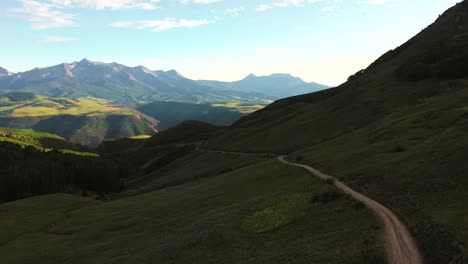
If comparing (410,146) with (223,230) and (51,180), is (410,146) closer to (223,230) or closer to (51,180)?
(223,230)

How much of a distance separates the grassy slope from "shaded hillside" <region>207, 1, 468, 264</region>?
3979 millimetres

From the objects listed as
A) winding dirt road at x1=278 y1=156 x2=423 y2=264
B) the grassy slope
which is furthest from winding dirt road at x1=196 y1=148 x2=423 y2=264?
the grassy slope

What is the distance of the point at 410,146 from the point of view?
157 feet

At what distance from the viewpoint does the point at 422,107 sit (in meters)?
78.9

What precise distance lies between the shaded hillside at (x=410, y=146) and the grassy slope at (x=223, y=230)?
157 inches

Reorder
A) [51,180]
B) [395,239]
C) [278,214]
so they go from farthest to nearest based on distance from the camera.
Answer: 1. [51,180]
2. [278,214]
3. [395,239]

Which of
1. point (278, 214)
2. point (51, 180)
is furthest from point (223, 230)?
point (51, 180)

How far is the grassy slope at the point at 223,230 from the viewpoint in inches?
1035

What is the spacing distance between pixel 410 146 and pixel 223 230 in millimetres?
28667

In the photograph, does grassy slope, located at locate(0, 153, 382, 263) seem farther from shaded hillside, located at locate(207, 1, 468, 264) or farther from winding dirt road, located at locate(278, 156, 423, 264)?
shaded hillside, located at locate(207, 1, 468, 264)

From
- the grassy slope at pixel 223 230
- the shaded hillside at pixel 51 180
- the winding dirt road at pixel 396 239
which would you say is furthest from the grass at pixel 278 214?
the shaded hillside at pixel 51 180

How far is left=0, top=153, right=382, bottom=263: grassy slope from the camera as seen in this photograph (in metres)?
→ 26.3

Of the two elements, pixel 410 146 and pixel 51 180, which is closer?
pixel 410 146

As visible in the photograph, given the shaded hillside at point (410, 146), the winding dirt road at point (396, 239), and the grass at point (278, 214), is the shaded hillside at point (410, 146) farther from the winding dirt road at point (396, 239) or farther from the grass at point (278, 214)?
the grass at point (278, 214)
